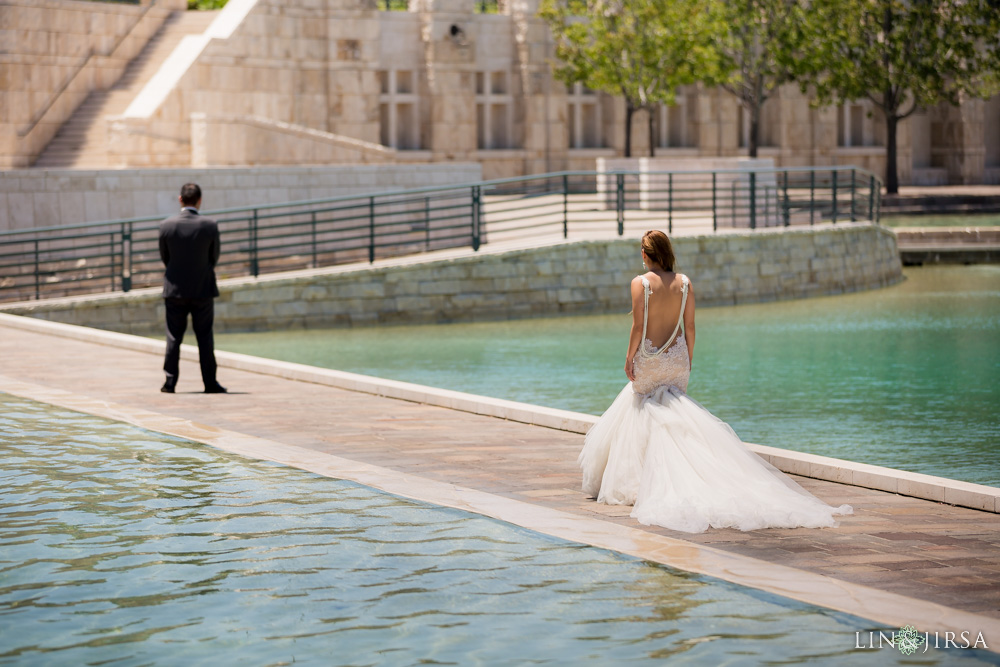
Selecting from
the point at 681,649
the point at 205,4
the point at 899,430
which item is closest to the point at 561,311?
the point at 899,430

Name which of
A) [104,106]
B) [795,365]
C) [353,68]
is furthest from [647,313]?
[353,68]

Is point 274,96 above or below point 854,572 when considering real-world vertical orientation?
above

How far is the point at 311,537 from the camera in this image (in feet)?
22.6

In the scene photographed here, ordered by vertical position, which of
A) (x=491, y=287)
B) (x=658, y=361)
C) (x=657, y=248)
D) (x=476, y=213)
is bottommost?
(x=491, y=287)

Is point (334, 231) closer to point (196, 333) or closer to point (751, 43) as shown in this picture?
point (196, 333)

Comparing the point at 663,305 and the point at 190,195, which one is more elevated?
the point at 190,195

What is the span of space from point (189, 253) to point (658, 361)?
18.4 ft

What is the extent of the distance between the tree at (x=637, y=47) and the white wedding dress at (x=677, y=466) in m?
26.7

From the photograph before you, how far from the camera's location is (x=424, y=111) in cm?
3725

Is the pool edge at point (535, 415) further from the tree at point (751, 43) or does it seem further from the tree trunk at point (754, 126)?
the tree at point (751, 43)

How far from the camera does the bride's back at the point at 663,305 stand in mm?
7777

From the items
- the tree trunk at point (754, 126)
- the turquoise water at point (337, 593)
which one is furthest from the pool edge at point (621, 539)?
the tree trunk at point (754, 126)

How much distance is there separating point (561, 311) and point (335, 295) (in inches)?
149

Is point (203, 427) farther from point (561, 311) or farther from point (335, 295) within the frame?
point (561, 311)
